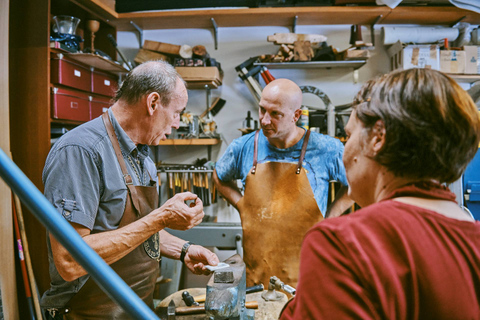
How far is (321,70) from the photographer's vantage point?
12.4ft

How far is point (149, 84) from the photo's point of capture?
4.95 feet

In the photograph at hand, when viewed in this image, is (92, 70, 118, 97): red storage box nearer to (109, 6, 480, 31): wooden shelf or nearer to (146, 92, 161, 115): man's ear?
(109, 6, 480, 31): wooden shelf

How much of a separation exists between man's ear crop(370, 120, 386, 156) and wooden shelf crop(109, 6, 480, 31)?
2.95 meters

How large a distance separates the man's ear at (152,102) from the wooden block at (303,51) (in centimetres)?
212

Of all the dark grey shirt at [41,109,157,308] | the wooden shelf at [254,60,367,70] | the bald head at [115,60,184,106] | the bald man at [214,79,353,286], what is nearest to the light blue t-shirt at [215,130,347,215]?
the bald man at [214,79,353,286]

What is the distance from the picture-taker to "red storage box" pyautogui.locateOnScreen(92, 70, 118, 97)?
314cm

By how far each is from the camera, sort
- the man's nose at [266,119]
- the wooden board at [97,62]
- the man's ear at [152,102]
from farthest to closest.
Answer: the wooden board at [97,62] → the man's nose at [266,119] → the man's ear at [152,102]

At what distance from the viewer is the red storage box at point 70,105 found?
2.67 meters

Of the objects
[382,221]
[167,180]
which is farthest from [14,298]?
[382,221]

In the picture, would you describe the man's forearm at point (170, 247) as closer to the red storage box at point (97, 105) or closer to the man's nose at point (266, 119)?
the man's nose at point (266, 119)

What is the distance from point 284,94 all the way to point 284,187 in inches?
22.8

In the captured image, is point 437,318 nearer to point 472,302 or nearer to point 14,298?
point 472,302

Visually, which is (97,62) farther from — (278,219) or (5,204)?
(278,219)

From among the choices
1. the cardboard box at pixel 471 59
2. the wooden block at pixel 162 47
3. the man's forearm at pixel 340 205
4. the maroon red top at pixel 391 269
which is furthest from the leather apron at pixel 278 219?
the cardboard box at pixel 471 59
